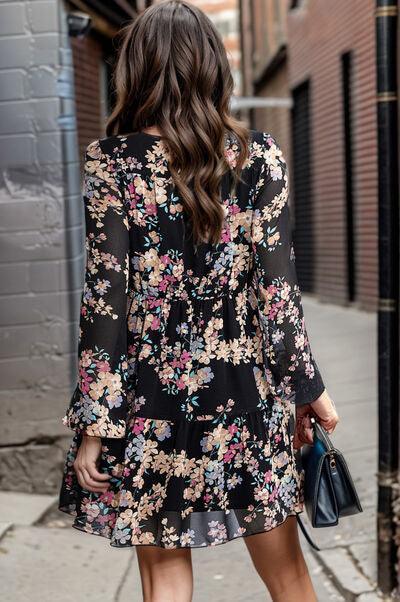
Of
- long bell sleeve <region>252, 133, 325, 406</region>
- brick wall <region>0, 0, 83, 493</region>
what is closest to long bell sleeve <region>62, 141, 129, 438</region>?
long bell sleeve <region>252, 133, 325, 406</region>

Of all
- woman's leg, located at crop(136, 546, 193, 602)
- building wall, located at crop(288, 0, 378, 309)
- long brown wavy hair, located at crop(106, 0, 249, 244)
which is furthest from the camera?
building wall, located at crop(288, 0, 378, 309)

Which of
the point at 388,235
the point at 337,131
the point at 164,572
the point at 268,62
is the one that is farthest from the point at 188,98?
the point at 268,62

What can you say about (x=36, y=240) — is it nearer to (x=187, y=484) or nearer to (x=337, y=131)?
(x=187, y=484)

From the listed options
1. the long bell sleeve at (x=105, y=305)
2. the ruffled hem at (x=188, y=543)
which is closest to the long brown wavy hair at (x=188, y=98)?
the long bell sleeve at (x=105, y=305)

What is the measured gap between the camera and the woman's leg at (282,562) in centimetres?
263

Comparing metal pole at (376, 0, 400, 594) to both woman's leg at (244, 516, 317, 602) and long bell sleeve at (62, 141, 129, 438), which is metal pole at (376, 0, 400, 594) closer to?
woman's leg at (244, 516, 317, 602)

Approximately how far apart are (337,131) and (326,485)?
1132cm

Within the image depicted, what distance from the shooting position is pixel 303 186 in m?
17.0

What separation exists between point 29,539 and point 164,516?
223 cm

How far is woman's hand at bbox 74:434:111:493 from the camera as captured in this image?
2506 millimetres

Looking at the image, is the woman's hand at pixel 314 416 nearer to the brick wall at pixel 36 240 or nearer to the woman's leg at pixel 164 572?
the woman's leg at pixel 164 572

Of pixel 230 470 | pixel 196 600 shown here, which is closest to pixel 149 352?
pixel 230 470

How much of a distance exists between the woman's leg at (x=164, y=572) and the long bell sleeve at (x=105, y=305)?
348 mm

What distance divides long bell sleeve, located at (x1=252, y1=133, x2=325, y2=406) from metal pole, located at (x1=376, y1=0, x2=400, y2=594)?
1.20 meters
